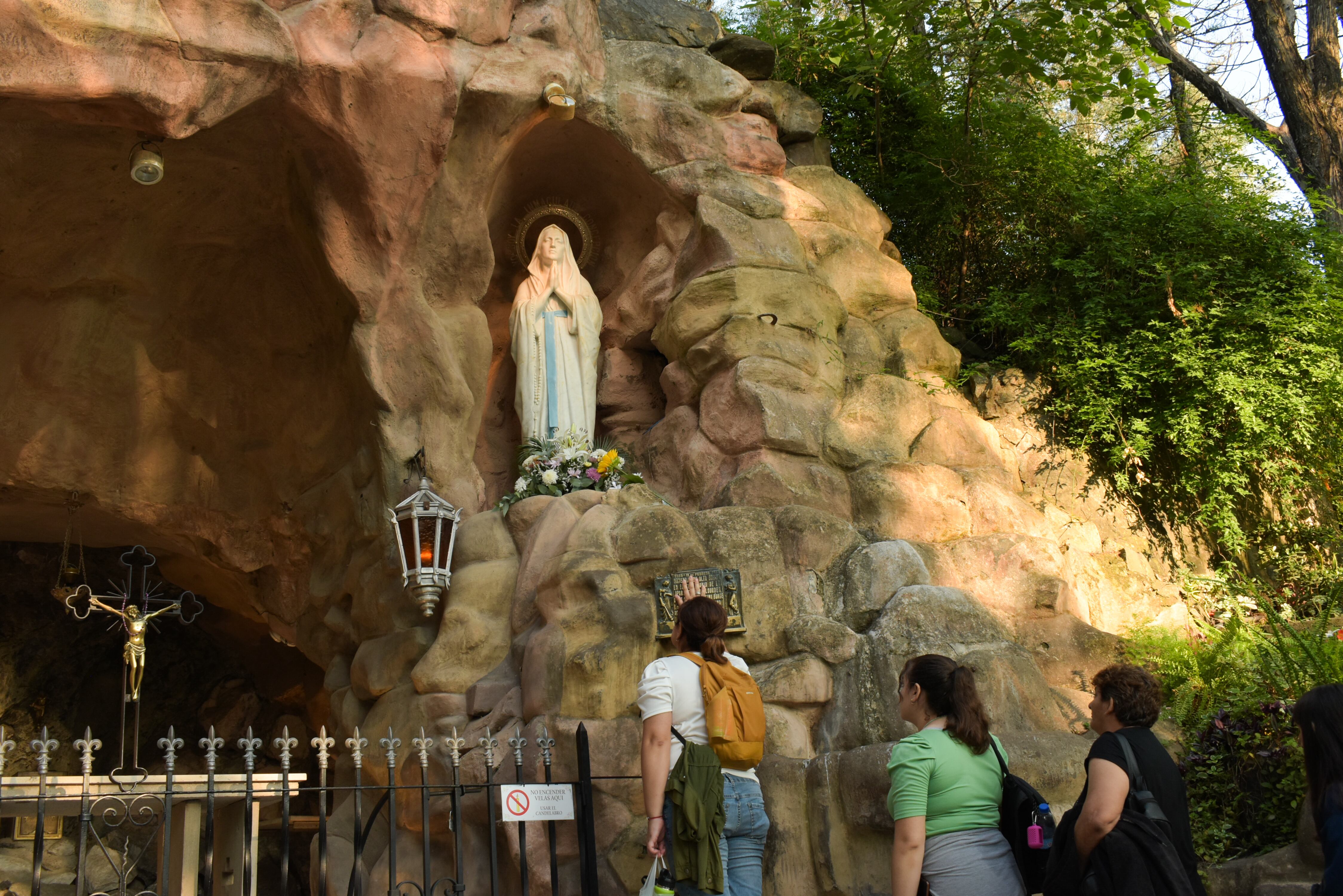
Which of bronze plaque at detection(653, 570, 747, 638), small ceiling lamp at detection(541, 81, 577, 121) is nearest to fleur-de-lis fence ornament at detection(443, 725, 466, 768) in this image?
bronze plaque at detection(653, 570, 747, 638)

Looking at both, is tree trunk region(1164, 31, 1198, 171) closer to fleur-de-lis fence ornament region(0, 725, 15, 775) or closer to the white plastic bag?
the white plastic bag

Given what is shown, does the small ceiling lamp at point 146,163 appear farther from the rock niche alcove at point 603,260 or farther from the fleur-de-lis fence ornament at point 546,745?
the fleur-de-lis fence ornament at point 546,745

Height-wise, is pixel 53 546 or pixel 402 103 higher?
pixel 402 103

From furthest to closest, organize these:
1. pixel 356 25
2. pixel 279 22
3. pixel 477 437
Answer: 1. pixel 477 437
2. pixel 356 25
3. pixel 279 22

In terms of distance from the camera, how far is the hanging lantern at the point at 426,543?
276 inches

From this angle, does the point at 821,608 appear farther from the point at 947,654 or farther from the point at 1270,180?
the point at 1270,180

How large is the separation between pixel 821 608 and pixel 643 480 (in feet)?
6.79

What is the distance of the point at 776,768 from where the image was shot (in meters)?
5.52

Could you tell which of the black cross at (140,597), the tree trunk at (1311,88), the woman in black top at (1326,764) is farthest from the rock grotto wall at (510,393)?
the tree trunk at (1311,88)

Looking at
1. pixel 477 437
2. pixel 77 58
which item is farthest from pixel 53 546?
pixel 77 58

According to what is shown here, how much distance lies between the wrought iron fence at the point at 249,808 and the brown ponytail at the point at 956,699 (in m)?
1.45

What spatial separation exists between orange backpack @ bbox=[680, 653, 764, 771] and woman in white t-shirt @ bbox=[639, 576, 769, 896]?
0.03 meters

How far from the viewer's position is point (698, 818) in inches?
154

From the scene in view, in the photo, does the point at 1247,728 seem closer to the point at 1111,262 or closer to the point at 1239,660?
the point at 1239,660
